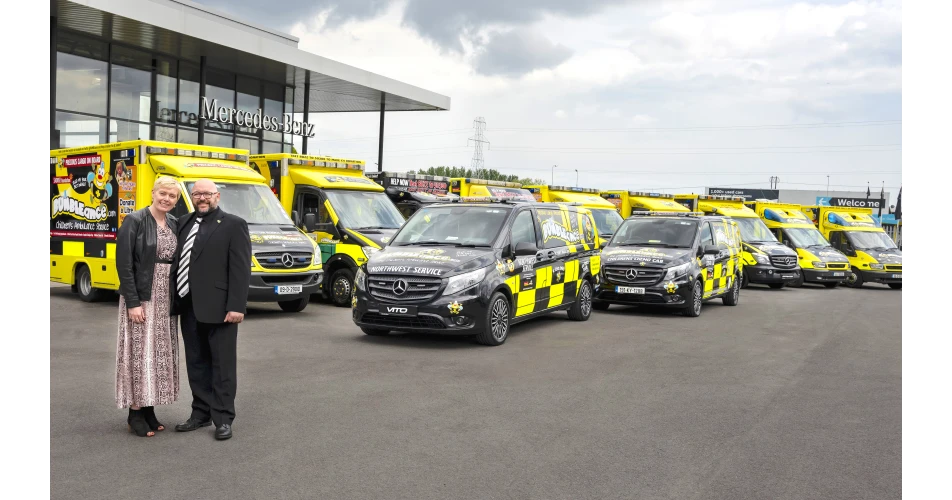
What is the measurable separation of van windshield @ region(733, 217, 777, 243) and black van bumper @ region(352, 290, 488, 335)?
50.0 ft

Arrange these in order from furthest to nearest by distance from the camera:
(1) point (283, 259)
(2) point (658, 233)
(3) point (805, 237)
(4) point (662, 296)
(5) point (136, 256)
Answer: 1. (3) point (805, 237)
2. (2) point (658, 233)
3. (4) point (662, 296)
4. (1) point (283, 259)
5. (5) point (136, 256)

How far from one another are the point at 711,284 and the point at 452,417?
1050 cm

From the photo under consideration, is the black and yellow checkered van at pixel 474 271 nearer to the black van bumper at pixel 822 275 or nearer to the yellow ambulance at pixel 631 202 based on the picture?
the yellow ambulance at pixel 631 202

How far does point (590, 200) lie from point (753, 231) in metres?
4.97

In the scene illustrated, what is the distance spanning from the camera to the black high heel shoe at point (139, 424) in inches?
238

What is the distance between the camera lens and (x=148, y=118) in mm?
25266

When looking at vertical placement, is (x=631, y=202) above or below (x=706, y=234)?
above

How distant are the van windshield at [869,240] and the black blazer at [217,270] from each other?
25.7 m

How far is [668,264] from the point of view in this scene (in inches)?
580

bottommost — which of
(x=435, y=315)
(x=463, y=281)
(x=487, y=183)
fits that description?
(x=435, y=315)

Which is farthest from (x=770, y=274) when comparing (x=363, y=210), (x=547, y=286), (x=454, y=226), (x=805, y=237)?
(x=454, y=226)

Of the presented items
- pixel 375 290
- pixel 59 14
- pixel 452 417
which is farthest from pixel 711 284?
pixel 59 14

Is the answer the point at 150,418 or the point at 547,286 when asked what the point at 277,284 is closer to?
the point at 547,286

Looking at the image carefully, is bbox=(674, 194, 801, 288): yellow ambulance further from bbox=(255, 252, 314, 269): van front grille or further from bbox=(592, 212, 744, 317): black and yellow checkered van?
bbox=(255, 252, 314, 269): van front grille
